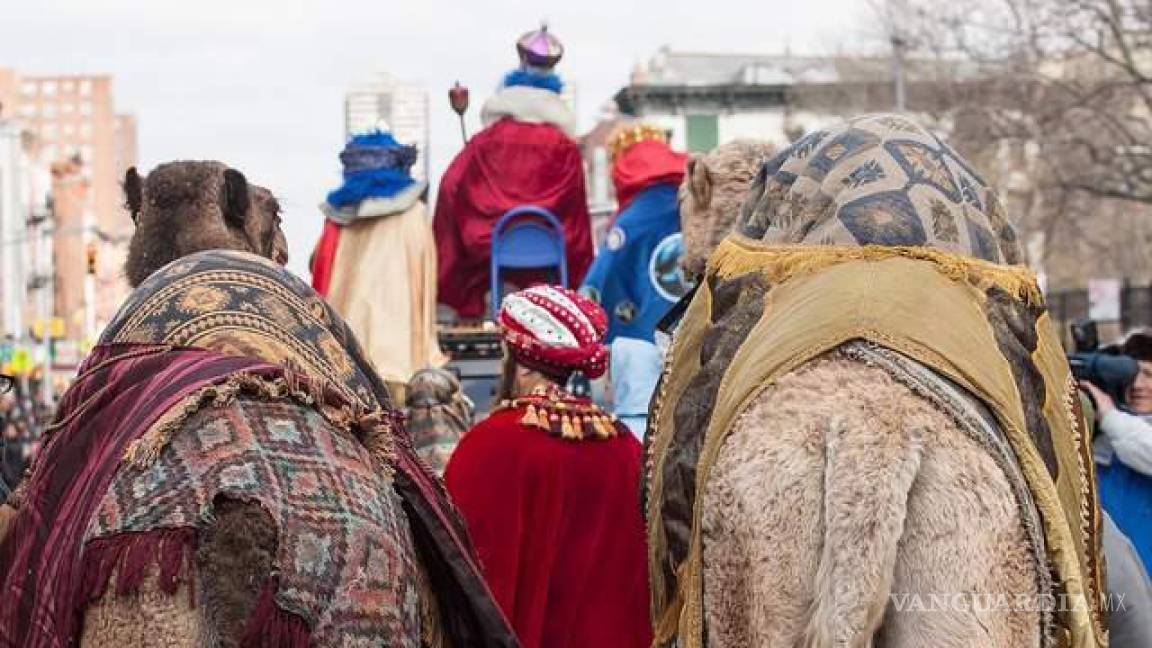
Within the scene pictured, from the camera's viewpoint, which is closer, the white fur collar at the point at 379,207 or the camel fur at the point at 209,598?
the camel fur at the point at 209,598

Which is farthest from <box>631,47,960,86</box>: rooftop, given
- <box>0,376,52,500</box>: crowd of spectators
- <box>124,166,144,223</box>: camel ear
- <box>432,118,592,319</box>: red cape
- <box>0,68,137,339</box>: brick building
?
<box>124,166,144,223</box>: camel ear

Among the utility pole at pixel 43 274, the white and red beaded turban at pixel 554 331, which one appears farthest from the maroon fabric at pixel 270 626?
the utility pole at pixel 43 274

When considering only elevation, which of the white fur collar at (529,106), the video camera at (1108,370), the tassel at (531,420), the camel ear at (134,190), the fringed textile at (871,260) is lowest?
the tassel at (531,420)

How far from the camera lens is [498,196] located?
14398mm

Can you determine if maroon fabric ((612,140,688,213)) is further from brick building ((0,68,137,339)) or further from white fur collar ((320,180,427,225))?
brick building ((0,68,137,339))

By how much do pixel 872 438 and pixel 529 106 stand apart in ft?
36.5

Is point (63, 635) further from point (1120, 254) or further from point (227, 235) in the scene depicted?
point (1120, 254)

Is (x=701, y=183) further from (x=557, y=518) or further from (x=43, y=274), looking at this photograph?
(x=43, y=274)

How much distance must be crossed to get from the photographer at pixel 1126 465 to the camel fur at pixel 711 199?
1.63 m

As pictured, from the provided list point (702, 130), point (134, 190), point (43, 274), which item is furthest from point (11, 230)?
point (134, 190)

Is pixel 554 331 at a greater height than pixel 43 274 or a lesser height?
greater

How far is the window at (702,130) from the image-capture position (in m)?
76.2

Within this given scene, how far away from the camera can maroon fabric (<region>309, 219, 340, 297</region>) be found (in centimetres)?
1295

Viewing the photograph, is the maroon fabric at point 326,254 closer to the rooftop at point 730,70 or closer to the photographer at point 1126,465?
the photographer at point 1126,465
